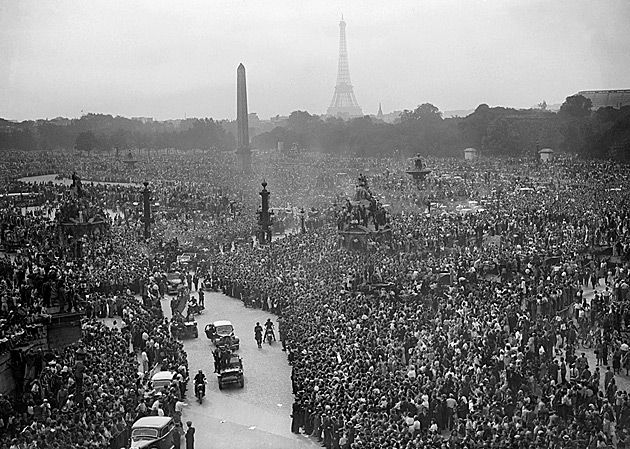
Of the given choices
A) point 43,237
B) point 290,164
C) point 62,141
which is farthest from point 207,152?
point 43,237

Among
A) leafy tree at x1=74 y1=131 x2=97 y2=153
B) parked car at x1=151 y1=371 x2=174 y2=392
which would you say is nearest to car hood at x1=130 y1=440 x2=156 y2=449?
parked car at x1=151 y1=371 x2=174 y2=392

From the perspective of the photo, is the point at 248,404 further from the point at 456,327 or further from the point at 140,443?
the point at 456,327

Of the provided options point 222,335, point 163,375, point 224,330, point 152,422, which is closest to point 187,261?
point 224,330

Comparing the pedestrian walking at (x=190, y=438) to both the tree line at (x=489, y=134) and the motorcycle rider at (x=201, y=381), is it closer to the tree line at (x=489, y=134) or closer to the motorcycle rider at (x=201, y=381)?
the motorcycle rider at (x=201, y=381)

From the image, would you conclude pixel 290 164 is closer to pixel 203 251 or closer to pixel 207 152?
pixel 207 152

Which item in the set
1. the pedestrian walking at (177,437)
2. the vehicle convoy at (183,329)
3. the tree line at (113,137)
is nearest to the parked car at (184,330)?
the vehicle convoy at (183,329)

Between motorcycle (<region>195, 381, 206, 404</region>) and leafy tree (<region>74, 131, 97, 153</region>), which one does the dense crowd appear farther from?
leafy tree (<region>74, 131, 97, 153</region>)
